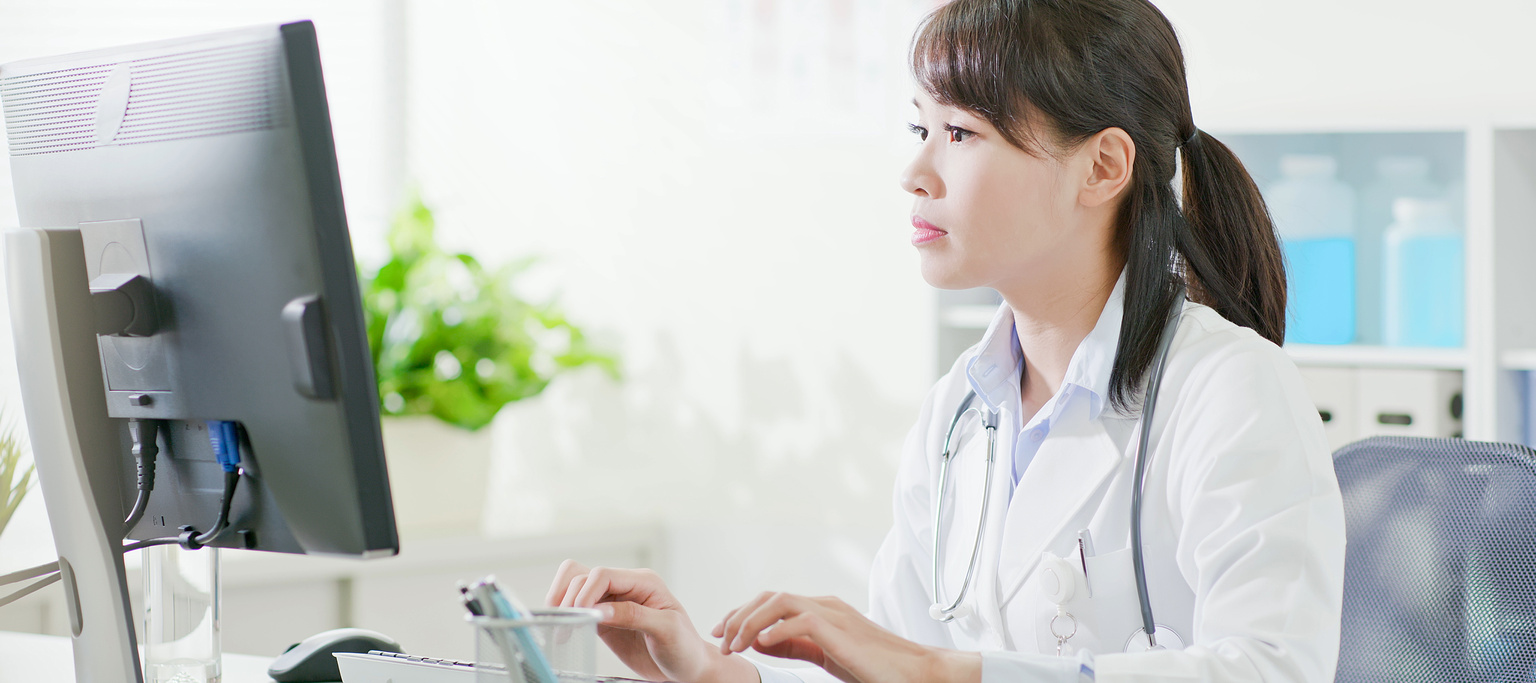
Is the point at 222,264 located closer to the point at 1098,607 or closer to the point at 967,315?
the point at 1098,607

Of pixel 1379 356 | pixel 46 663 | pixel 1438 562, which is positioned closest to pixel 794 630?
pixel 1438 562

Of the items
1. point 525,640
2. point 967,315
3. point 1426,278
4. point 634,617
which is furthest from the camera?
point 967,315

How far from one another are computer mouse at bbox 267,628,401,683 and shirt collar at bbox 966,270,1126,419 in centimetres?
63

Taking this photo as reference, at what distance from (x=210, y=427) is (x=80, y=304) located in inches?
5.3

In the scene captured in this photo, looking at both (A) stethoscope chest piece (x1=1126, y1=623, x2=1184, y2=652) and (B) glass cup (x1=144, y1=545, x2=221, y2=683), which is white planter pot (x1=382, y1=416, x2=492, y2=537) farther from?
(A) stethoscope chest piece (x1=1126, y1=623, x2=1184, y2=652)

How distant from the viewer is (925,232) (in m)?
1.21

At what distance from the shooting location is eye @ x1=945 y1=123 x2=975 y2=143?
1.18 meters

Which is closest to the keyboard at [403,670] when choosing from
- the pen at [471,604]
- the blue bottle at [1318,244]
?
the pen at [471,604]

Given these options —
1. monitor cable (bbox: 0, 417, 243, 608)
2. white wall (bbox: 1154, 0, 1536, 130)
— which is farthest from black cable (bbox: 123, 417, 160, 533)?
white wall (bbox: 1154, 0, 1536, 130)

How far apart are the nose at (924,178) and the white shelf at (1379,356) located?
3.40 ft

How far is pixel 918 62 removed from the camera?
4.01ft

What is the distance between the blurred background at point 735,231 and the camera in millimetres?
2123

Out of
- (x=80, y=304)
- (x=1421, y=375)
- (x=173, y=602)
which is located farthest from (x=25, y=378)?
(x=1421, y=375)

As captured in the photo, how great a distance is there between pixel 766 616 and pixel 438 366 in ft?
6.64
